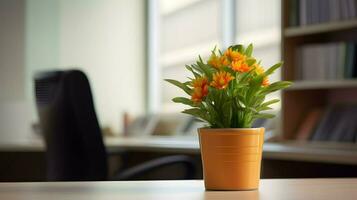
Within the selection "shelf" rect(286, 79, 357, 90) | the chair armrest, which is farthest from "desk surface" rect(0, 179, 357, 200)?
"shelf" rect(286, 79, 357, 90)

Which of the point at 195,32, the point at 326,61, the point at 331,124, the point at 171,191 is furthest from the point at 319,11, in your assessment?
the point at 171,191

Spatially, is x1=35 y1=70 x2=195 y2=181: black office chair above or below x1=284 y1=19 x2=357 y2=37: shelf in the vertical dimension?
below

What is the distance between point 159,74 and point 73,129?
2840 mm

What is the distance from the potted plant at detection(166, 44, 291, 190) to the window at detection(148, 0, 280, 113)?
2730 millimetres

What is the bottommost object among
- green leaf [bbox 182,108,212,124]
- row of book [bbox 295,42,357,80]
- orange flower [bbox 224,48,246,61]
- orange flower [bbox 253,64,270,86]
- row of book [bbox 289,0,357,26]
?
green leaf [bbox 182,108,212,124]

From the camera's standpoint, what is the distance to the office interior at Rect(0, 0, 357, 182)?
3195 mm

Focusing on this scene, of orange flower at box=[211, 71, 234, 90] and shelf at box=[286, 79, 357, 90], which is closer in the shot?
orange flower at box=[211, 71, 234, 90]

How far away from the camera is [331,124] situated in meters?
3.48

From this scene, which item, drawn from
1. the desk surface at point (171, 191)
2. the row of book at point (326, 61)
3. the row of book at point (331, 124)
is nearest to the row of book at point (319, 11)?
the row of book at point (326, 61)

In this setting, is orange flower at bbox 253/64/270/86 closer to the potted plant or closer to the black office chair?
the potted plant

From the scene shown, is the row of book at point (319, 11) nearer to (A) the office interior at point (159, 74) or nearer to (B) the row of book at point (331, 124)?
(A) the office interior at point (159, 74)

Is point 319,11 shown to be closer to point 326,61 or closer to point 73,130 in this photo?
point 326,61

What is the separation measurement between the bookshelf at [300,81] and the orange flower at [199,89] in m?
2.19

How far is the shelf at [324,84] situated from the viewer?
3.26m
